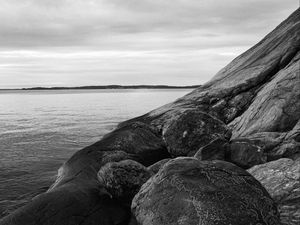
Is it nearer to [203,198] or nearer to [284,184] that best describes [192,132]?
[284,184]

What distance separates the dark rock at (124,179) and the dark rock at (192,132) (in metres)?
4.03

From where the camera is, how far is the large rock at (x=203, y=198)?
6375 mm

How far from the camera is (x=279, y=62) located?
18.1 meters

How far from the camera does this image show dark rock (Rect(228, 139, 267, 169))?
9828mm

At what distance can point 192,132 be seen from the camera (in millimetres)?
13148

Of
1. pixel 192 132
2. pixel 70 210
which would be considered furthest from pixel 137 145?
pixel 70 210

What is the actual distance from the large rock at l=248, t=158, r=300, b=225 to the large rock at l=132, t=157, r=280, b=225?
44cm

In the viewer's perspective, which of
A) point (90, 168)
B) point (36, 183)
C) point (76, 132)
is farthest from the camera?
point (76, 132)

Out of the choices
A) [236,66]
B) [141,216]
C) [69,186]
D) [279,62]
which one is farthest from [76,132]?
[141,216]

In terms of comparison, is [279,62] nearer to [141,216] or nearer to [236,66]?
[236,66]

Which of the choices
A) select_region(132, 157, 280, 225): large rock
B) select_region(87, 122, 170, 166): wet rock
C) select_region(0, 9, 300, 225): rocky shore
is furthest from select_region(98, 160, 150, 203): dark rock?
select_region(87, 122, 170, 166): wet rock

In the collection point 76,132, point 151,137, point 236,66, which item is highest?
point 236,66

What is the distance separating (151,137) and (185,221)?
28.6 feet

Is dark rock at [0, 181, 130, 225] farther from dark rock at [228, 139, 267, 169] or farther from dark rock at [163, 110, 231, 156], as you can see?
dark rock at [163, 110, 231, 156]
